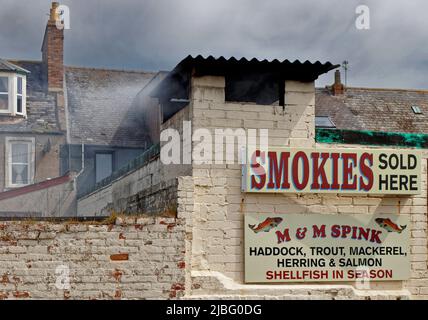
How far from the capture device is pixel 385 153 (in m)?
13.7

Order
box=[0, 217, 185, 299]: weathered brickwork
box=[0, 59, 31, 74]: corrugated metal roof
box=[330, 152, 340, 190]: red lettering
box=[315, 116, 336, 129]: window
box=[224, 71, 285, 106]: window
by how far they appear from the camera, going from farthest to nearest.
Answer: box=[0, 59, 31, 74]: corrugated metal roof, box=[315, 116, 336, 129]: window, box=[224, 71, 285, 106]: window, box=[330, 152, 340, 190]: red lettering, box=[0, 217, 185, 299]: weathered brickwork

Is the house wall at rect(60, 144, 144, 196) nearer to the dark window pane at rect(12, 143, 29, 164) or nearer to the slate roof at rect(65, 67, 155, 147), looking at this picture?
the slate roof at rect(65, 67, 155, 147)

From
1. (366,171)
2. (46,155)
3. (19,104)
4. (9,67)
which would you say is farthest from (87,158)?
(366,171)

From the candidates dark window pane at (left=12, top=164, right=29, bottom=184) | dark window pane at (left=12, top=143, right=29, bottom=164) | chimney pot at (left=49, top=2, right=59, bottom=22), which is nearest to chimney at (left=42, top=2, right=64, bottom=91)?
chimney pot at (left=49, top=2, right=59, bottom=22)

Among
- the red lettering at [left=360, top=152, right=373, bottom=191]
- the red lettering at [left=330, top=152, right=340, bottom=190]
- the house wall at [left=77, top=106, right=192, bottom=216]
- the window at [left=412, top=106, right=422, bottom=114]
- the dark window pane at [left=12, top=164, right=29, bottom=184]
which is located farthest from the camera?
the window at [left=412, top=106, right=422, bottom=114]

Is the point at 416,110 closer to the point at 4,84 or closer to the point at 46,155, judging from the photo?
the point at 46,155

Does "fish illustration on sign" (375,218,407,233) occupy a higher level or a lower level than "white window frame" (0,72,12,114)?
lower

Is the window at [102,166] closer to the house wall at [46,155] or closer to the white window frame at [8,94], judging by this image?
the house wall at [46,155]

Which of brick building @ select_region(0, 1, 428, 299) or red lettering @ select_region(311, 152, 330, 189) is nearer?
brick building @ select_region(0, 1, 428, 299)

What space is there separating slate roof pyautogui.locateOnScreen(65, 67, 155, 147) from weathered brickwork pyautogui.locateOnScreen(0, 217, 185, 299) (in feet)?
57.6

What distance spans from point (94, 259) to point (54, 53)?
64.2 ft

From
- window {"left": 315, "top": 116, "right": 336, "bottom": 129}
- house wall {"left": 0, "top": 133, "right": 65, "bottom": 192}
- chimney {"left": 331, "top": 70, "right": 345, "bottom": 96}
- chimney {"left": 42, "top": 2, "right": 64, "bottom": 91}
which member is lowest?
house wall {"left": 0, "top": 133, "right": 65, "bottom": 192}

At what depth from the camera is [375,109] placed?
3111 centimetres

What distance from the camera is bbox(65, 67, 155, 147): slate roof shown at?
100 ft
